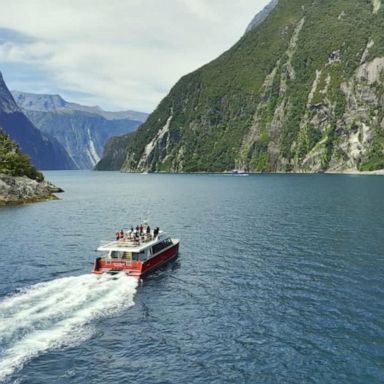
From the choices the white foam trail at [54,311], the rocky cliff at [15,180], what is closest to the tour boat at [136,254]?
the white foam trail at [54,311]

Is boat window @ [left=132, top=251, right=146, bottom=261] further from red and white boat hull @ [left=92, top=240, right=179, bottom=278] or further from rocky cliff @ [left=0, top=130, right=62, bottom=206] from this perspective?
rocky cliff @ [left=0, top=130, right=62, bottom=206]

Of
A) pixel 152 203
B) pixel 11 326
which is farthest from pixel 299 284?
pixel 152 203

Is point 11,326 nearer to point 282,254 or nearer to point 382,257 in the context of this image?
point 282,254

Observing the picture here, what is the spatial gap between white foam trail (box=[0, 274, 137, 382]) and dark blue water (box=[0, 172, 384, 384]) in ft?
0.37

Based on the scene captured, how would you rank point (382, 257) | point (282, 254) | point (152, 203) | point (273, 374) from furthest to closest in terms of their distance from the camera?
point (152, 203)
point (282, 254)
point (382, 257)
point (273, 374)

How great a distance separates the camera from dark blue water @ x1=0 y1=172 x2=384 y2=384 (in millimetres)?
32500

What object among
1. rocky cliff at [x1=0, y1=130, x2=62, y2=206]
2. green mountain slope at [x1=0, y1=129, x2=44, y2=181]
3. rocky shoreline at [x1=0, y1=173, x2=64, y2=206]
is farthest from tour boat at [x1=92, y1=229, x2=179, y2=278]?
green mountain slope at [x1=0, y1=129, x2=44, y2=181]

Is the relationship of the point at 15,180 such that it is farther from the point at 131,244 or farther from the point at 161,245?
the point at 131,244

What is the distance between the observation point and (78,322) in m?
40.3

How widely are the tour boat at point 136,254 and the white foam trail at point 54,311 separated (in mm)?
1664

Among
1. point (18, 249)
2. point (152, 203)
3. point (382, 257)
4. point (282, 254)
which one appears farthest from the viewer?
point (152, 203)

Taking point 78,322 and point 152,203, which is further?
point 152,203

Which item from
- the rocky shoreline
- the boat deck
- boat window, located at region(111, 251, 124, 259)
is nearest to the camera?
the boat deck

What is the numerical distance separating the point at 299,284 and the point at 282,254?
1497 centimetres
